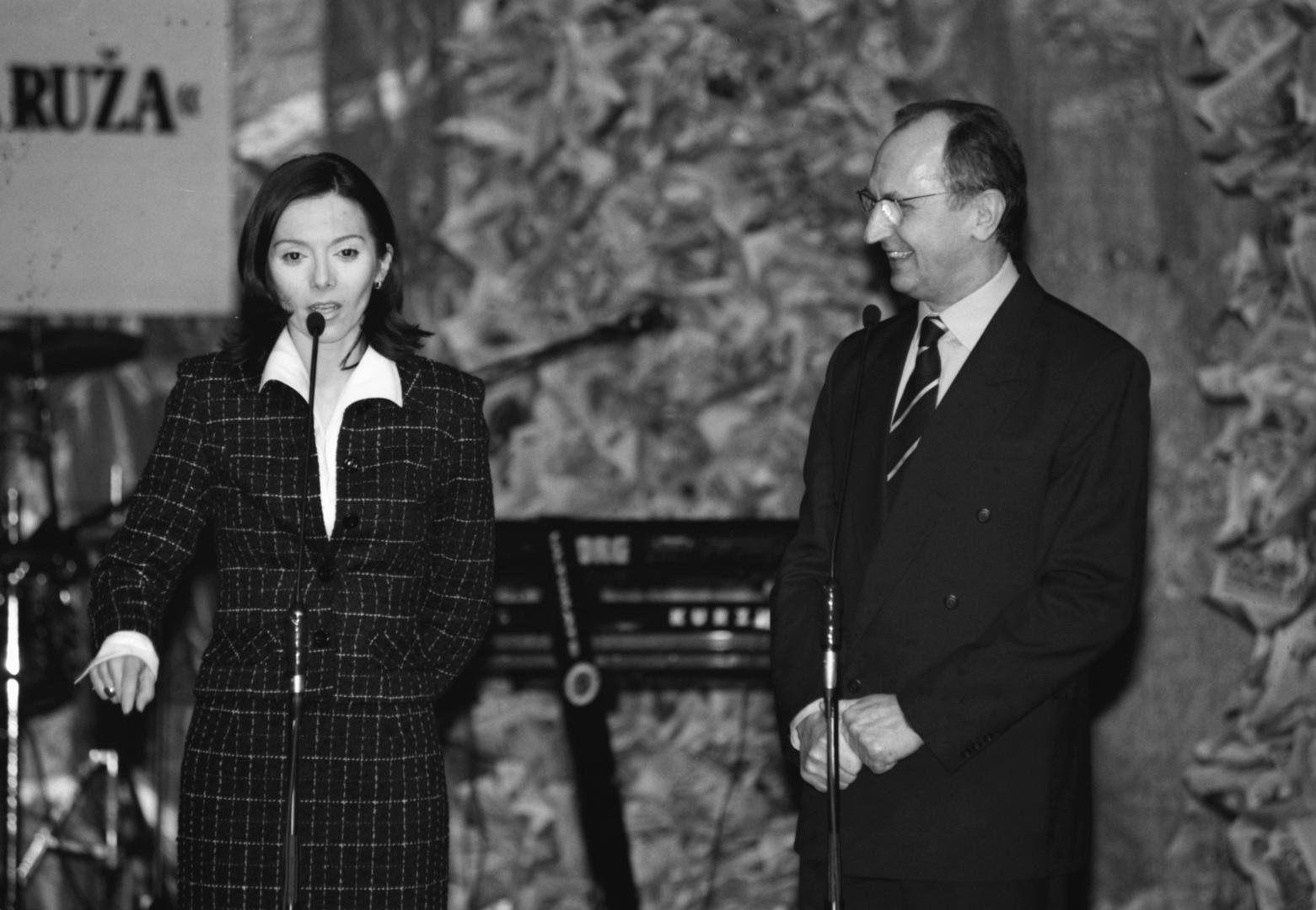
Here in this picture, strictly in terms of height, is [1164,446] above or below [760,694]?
above

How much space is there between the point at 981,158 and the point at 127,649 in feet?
4.75

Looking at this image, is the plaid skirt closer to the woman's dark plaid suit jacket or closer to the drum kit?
the woman's dark plaid suit jacket

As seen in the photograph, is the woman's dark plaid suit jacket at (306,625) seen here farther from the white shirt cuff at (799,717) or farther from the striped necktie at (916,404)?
the striped necktie at (916,404)

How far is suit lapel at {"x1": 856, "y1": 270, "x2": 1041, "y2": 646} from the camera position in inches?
96.2

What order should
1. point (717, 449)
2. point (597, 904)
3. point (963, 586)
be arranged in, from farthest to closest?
1. point (717, 449)
2. point (597, 904)
3. point (963, 586)

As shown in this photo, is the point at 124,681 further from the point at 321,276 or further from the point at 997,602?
the point at 997,602

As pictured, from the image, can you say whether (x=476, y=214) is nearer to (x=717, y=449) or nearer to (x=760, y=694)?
(x=717, y=449)

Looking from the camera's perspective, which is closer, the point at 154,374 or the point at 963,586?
the point at 963,586

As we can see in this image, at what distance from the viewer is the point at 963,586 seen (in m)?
2.42

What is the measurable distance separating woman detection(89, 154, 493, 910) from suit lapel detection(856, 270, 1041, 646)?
607mm

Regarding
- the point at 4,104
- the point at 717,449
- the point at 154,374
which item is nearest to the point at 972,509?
the point at 717,449

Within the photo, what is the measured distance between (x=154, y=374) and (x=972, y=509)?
276 centimetres

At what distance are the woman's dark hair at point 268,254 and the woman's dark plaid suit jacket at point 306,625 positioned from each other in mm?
63

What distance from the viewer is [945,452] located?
246cm
